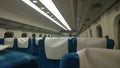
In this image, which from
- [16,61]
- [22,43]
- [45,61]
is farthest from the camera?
[22,43]

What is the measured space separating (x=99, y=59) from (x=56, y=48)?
1.90 metres

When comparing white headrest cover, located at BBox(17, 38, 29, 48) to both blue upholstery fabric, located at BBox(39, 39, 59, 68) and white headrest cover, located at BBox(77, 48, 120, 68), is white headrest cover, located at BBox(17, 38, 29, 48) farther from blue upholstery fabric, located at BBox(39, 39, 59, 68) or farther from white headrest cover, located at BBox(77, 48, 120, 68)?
white headrest cover, located at BBox(77, 48, 120, 68)

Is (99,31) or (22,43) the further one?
(99,31)

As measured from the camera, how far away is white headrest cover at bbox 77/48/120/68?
805mm

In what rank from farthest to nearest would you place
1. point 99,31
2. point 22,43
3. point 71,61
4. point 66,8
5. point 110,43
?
point 99,31, point 66,8, point 22,43, point 110,43, point 71,61

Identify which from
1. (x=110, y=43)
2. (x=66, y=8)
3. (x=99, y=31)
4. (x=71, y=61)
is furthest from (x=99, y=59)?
(x=99, y=31)

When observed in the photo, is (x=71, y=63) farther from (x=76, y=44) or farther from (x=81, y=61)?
(x=76, y=44)

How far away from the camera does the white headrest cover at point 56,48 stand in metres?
2.67

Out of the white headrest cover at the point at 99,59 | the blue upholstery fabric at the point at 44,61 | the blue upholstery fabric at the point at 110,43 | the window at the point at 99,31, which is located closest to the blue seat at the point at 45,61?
the blue upholstery fabric at the point at 44,61

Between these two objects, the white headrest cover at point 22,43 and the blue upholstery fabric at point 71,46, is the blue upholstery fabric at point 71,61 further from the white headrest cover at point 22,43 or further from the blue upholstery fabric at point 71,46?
the white headrest cover at point 22,43

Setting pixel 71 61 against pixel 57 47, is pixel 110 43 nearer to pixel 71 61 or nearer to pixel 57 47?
pixel 57 47

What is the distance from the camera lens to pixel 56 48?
271cm

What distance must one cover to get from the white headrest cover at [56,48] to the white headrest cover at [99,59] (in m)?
1.83

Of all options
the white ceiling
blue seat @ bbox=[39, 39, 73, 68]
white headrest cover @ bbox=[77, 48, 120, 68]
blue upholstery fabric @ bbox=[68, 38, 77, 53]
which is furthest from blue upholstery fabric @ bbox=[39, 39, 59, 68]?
the white ceiling
